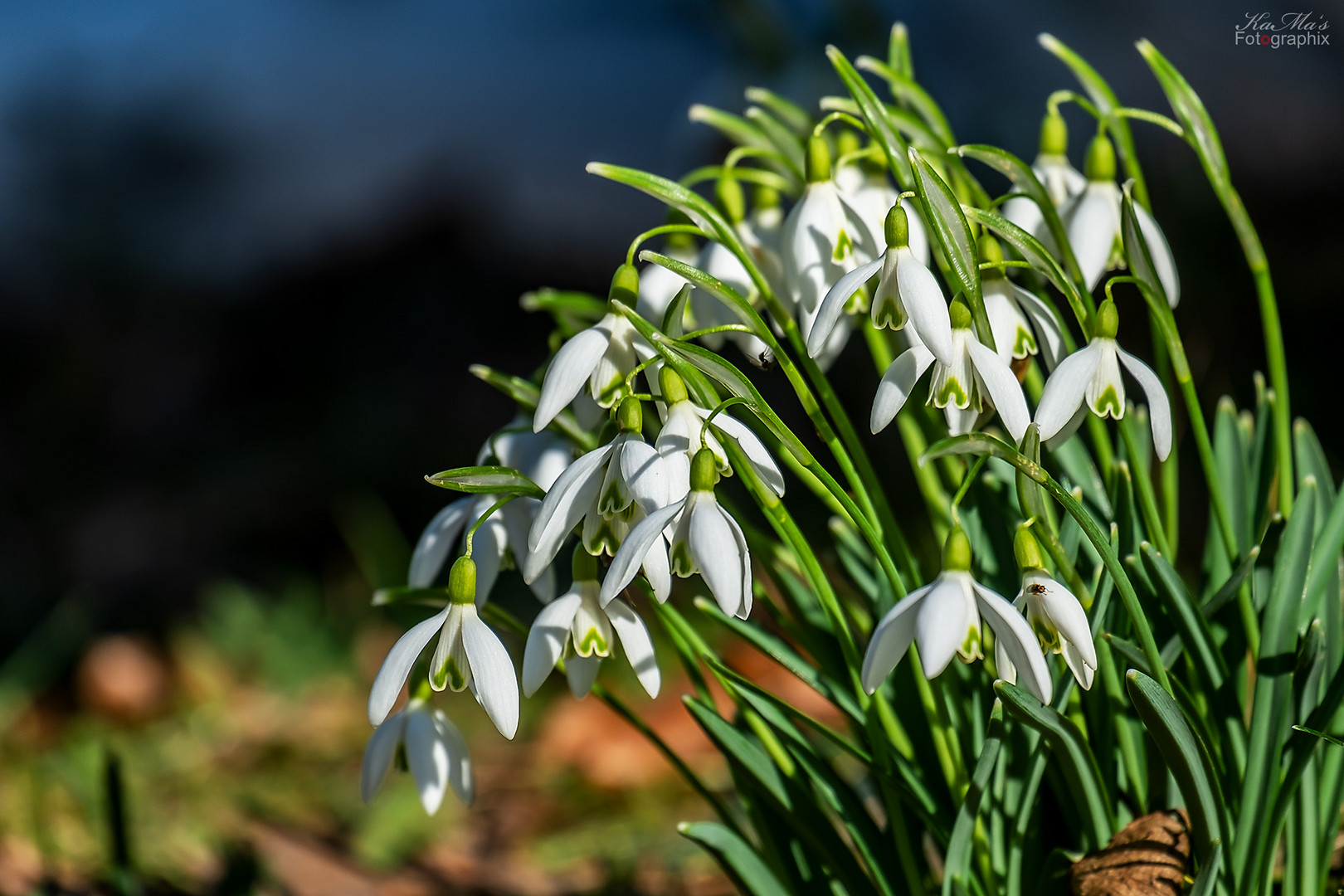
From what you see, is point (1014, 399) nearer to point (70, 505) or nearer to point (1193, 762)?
point (1193, 762)

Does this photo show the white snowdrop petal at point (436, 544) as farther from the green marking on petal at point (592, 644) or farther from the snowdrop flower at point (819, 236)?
the snowdrop flower at point (819, 236)

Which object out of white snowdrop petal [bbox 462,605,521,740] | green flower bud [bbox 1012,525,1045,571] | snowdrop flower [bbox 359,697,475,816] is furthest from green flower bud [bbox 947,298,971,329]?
snowdrop flower [bbox 359,697,475,816]

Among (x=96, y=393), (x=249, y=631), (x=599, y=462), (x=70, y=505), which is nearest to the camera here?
(x=599, y=462)

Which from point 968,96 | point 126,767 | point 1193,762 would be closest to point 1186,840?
point 1193,762

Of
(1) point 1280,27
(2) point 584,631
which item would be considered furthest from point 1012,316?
(1) point 1280,27

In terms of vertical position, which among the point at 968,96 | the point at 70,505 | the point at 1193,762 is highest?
the point at 968,96

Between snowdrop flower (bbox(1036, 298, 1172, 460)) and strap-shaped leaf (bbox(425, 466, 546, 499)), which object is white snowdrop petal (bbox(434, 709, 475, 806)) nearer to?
strap-shaped leaf (bbox(425, 466, 546, 499))
